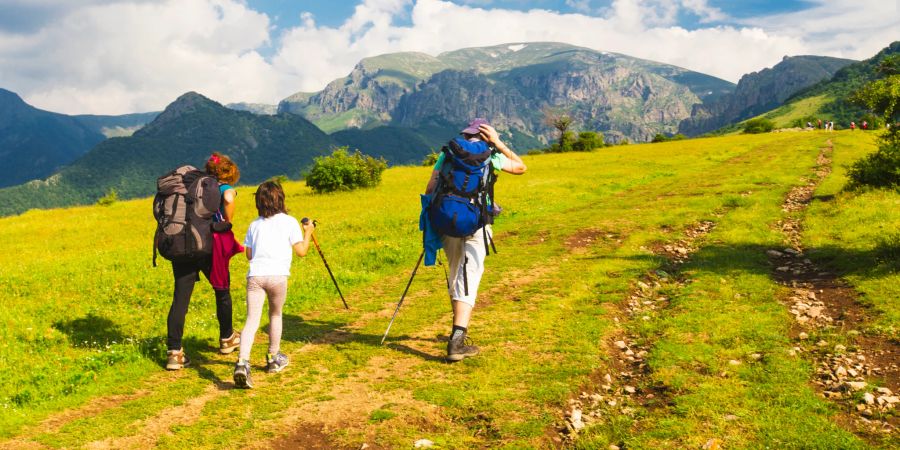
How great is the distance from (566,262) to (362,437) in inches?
434

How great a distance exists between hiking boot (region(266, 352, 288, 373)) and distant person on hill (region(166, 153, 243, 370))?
164cm

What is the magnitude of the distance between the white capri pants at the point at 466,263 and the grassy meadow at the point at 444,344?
1.19 meters

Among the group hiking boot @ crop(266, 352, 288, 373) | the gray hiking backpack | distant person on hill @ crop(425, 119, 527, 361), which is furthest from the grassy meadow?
the gray hiking backpack

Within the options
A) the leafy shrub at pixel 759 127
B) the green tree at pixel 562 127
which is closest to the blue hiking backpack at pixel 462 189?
the green tree at pixel 562 127

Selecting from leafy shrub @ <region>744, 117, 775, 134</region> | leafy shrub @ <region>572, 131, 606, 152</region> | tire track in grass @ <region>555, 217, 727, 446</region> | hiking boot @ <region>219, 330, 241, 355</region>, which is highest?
leafy shrub @ <region>744, 117, 775, 134</region>

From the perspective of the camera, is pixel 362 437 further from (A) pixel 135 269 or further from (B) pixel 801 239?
(B) pixel 801 239

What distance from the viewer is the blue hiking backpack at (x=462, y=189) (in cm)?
818

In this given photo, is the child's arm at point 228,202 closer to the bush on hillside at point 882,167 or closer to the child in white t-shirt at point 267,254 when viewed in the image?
the child in white t-shirt at point 267,254

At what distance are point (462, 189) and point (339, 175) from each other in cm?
4101

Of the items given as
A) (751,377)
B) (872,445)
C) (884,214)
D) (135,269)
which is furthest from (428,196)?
(884,214)

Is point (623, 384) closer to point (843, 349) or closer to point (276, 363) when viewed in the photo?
point (843, 349)

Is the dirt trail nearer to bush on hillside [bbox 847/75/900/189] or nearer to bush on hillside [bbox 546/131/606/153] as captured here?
bush on hillside [bbox 847/75/900/189]

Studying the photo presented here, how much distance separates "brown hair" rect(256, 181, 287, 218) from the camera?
26.6 ft

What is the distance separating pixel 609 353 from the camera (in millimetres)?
9055
